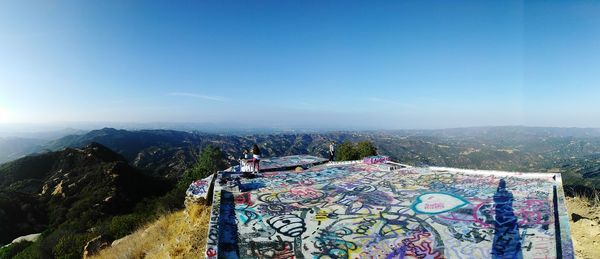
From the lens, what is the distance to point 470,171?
21.9 m

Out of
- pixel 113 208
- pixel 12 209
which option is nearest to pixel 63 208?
pixel 12 209

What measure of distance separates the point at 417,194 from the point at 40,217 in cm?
→ 7933

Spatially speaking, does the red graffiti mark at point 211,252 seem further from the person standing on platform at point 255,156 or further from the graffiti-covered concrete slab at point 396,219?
the person standing on platform at point 255,156

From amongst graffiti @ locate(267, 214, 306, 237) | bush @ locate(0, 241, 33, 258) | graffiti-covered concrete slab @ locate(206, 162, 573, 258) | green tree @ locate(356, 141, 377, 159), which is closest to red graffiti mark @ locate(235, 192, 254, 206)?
graffiti-covered concrete slab @ locate(206, 162, 573, 258)

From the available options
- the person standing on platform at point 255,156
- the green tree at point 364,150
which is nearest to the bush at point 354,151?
the green tree at point 364,150

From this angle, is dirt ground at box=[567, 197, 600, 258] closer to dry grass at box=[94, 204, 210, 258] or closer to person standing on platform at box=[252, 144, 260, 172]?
dry grass at box=[94, 204, 210, 258]

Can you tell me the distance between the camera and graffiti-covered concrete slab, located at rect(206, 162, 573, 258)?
415 inches

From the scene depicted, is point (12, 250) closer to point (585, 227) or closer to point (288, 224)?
point (288, 224)

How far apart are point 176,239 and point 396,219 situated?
32.7 ft

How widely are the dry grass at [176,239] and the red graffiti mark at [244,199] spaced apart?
1.55m

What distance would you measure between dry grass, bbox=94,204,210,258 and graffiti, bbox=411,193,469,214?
9551 mm

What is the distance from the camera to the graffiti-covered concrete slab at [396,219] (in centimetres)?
1054

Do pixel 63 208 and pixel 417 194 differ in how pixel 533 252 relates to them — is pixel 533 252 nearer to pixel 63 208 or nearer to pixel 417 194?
pixel 417 194

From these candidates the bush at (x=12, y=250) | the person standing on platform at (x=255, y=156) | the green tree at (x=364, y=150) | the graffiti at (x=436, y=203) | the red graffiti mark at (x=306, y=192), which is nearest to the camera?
the graffiti at (x=436, y=203)
